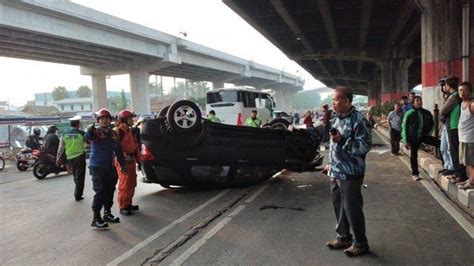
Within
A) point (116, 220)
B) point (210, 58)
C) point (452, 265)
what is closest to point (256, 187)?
point (116, 220)


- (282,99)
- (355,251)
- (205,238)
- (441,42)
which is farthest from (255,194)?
(282,99)

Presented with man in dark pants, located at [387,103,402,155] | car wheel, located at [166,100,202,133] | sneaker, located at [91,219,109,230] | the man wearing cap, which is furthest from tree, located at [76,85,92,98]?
sneaker, located at [91,219,109,230]

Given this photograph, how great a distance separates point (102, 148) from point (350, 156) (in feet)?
11.7

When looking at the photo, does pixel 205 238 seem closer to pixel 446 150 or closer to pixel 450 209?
pixel 450 209

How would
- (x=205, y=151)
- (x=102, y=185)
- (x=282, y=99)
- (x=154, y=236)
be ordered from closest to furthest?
1. (x=154, y=236)
2. (x=102, y=185)
3. (x=205, y=151)
4. (x=282, y=99)

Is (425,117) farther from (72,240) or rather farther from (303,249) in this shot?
(72,240)

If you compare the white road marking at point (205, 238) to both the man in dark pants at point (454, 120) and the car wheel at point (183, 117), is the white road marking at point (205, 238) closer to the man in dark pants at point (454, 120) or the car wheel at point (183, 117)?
the car wheel at point (183, 117)

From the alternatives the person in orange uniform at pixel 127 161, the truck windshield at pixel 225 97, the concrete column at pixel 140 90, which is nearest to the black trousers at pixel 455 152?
the person in orange uniform at pixel 127 161

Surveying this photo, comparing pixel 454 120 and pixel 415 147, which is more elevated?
pixel 454 120

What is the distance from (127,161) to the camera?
24.3 feet

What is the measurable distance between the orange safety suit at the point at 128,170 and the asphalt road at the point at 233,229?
0.35 metres

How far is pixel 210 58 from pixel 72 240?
5007 cm

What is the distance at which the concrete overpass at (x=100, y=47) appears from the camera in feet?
95.0

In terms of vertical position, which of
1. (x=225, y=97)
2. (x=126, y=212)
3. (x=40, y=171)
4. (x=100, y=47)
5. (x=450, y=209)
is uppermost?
(x=100, y=47)
